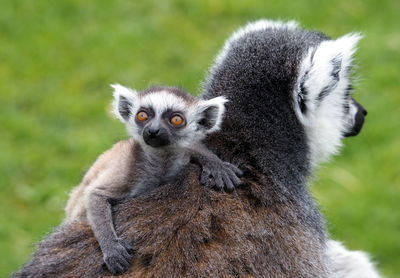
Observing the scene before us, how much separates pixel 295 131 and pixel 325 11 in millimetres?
6535

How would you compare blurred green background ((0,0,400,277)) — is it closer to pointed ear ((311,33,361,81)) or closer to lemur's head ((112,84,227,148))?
pointed ear ((311,33,361,81))

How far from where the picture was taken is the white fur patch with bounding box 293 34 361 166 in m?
4.80

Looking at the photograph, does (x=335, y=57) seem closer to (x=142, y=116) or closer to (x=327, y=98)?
(x=327, y=98)

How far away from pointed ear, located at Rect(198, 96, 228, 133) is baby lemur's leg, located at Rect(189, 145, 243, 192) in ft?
0.76

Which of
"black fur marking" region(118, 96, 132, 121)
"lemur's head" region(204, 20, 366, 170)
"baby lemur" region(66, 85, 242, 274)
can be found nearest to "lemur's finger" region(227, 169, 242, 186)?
"baby lemur" region(66, 85, 242, 274)

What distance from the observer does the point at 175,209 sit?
4.28 meters

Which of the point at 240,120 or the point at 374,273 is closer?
the point at 240,120

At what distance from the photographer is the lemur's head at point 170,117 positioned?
4688 millimetres

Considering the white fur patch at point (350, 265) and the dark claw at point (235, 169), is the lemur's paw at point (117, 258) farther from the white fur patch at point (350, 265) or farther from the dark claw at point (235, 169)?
the white fur patch at point (350, 265)

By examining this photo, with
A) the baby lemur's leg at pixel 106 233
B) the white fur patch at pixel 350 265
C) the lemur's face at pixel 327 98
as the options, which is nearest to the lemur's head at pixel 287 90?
the lemur's face at pixel 327 98

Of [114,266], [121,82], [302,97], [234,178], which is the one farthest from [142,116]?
[121,82]


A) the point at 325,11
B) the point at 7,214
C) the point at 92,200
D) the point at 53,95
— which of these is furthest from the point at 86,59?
the point at 92,200

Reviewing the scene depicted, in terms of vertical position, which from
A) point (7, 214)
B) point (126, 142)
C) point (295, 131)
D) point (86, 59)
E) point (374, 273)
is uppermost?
point (86, 59)

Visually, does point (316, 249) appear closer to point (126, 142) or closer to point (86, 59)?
point (126, 142)
